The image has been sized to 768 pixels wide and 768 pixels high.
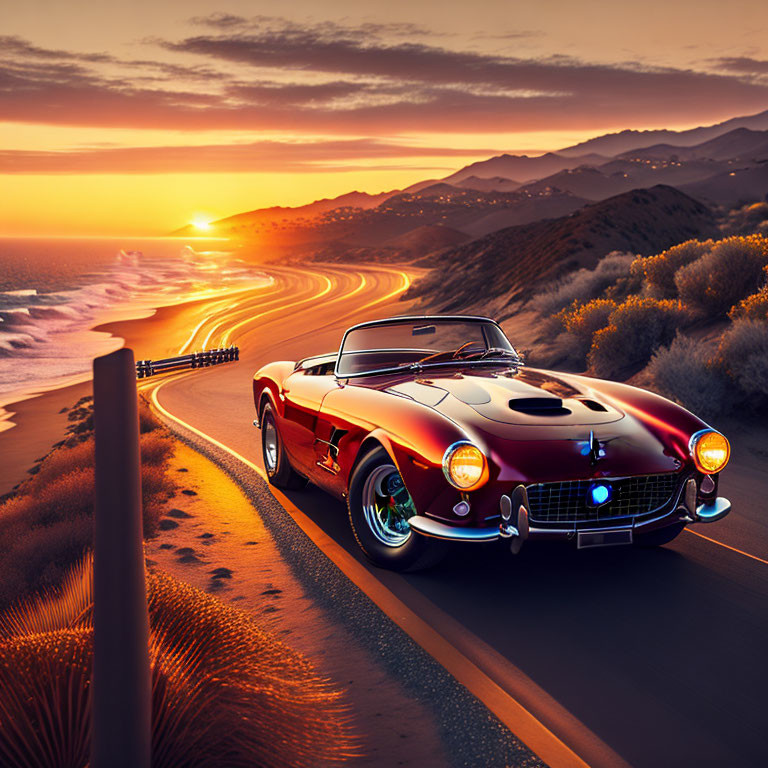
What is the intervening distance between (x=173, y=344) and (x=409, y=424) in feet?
122

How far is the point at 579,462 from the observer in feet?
15.6

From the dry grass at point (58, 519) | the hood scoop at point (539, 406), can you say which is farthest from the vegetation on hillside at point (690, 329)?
the dry grass at point (58, 519)

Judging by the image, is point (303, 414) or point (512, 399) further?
point (303, 414)

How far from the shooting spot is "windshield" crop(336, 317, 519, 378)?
6.71 m

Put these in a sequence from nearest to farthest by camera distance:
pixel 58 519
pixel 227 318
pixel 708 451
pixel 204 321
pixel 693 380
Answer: pixel 708 451 < pixel 58 519 < pixel 693 380 < pixel 204 321 < pixel 227 318

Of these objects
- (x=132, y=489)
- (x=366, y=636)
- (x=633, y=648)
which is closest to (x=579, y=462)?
(x=633, y=648)

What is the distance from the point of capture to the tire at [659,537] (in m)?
5.69

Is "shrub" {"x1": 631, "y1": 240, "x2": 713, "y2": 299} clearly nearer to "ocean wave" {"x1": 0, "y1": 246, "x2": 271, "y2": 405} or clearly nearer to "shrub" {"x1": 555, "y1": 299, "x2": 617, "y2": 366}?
"shrub" {"x1": 555, "y1": 299, "x2": 617, "y2": 366}

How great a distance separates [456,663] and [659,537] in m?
2.30

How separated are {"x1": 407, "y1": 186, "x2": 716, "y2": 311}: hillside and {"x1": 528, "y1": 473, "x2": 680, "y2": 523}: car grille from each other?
1110 inches

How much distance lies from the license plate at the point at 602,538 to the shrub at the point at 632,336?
32.9ft

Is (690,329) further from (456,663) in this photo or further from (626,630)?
(456,663)

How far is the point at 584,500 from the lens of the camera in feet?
15.8

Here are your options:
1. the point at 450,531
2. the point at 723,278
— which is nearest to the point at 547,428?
the point at 450,531
